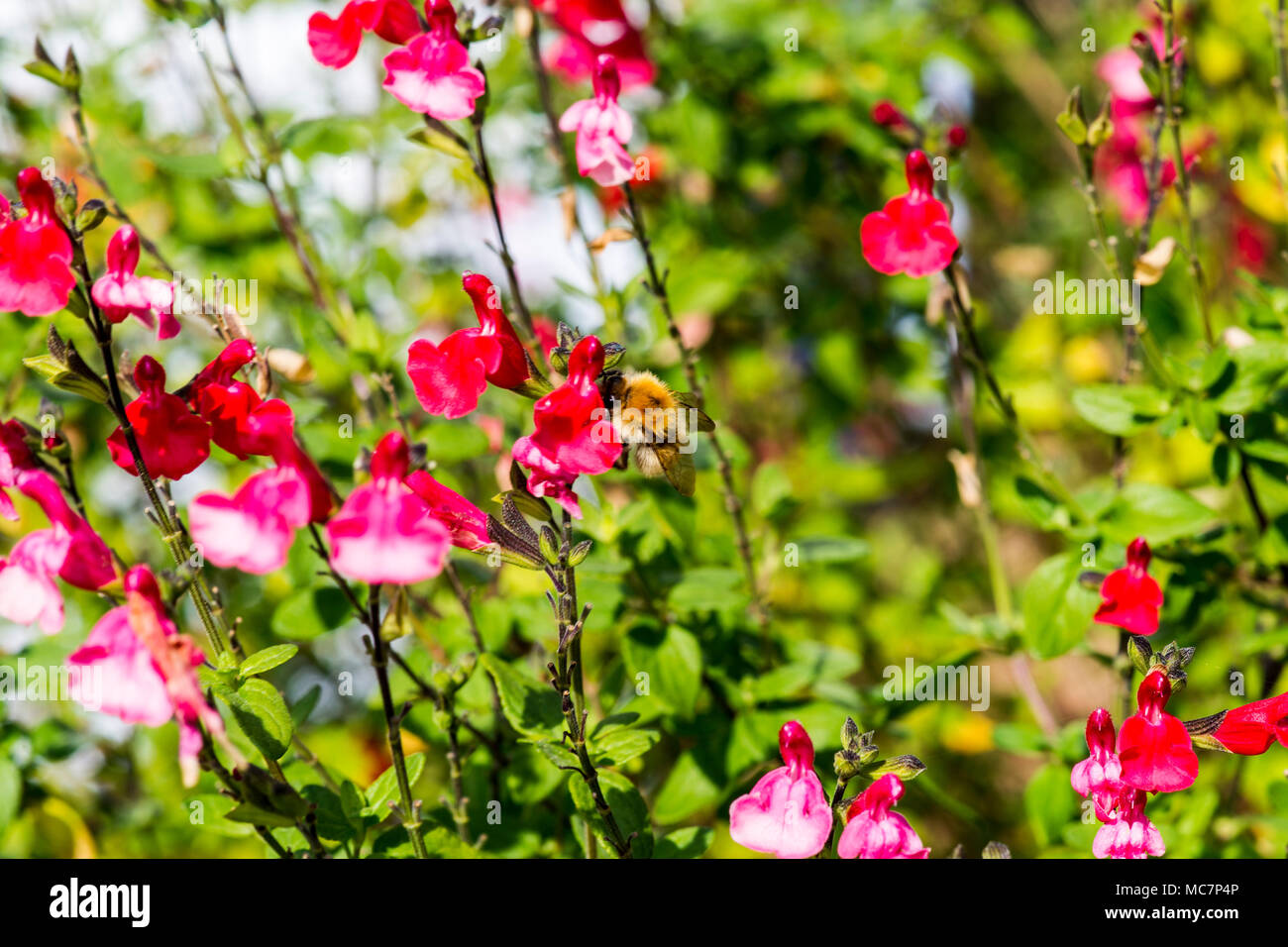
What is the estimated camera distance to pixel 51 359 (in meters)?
0.92

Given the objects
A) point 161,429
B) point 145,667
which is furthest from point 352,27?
point 145,667

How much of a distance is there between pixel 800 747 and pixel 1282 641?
69 centimetres

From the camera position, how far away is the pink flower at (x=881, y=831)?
0.91 meters

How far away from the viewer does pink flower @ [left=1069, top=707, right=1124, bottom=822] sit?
36.5 inches

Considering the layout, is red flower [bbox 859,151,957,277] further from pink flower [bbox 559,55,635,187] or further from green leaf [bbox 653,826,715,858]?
green leaf [bbox 653,826,715,858]

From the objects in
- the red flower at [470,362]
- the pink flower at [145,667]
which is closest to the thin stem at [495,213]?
the red flower at [470,362]

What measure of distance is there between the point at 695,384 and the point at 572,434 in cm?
42

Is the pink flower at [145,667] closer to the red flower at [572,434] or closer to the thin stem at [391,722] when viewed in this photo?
the thin stem at [391,722]

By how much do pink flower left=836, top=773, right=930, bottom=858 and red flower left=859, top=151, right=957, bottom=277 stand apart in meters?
0.53

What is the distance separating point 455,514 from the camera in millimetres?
900

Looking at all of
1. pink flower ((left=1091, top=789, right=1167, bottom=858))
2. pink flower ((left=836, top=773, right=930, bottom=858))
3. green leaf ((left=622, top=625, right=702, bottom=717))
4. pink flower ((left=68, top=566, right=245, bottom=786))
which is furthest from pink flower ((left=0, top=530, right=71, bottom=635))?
pink flower ((left=1091, top=789, right=1167, bottom=858))

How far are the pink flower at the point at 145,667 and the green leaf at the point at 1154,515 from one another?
1.02 m

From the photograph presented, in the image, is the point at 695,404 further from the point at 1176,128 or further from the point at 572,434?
the point at 1176,128
